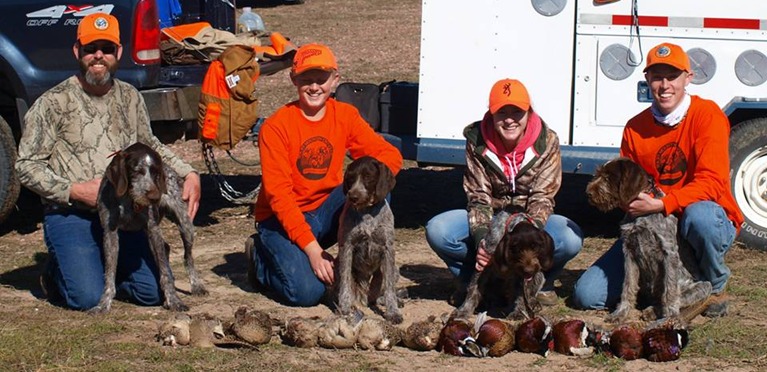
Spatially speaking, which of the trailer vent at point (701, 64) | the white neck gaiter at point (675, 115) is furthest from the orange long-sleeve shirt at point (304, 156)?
the trailer vent at point (701, 64)

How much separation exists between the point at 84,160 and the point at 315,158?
1216 millimetres

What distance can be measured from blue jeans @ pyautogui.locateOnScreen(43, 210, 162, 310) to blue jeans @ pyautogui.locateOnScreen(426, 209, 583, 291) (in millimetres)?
1530

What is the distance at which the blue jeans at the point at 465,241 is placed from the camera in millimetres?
6242

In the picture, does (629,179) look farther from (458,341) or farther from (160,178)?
(160,178)

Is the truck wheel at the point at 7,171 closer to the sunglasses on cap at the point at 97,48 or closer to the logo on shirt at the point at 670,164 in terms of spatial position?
the sunglasses on cap at the point at 97,48

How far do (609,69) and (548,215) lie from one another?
1944 millimetres

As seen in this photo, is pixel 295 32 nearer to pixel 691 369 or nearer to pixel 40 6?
pixel 40 6

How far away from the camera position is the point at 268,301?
659 centimetres

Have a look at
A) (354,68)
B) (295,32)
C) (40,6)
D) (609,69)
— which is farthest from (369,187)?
(295,32)

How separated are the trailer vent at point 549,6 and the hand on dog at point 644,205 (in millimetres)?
2144

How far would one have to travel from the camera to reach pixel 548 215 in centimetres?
612

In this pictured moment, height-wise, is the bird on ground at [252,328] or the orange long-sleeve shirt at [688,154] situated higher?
the orange long-sleeve shirt at [688,154]

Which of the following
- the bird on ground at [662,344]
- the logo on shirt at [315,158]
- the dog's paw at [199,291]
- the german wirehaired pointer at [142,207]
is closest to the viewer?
the bird on ground at [662,344]

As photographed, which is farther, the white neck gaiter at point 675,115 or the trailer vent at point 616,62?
the trailer vent at point 616,62
